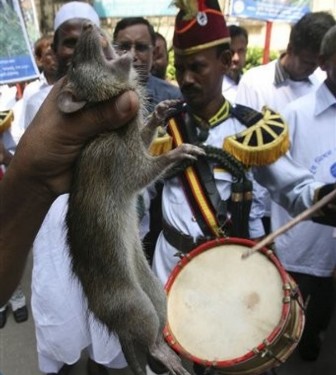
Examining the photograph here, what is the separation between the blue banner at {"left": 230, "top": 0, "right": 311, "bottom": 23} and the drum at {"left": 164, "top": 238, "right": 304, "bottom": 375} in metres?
6.81

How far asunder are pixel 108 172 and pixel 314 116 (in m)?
1.71

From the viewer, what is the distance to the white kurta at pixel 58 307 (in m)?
2.97

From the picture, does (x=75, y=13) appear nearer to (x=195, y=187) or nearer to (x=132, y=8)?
(x=195, y=187)

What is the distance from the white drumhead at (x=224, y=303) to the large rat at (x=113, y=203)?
234 mm

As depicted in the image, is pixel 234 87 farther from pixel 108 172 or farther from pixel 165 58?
pixel 108 172

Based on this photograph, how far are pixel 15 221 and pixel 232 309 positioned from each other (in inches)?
43.1

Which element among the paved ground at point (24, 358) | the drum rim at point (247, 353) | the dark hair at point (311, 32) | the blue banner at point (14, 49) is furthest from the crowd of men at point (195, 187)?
the blue banner at point (14, 49)

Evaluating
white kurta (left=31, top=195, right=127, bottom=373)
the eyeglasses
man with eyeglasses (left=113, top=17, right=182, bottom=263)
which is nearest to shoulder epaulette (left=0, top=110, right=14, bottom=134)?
white kurta (left=31, top=195, right=127, bottom=373)

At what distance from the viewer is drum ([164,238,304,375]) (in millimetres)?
2029

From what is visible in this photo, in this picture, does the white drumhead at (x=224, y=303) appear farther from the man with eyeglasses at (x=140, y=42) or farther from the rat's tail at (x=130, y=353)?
the man with eyeglasses at (x=140, y=42)

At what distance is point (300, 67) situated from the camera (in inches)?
160

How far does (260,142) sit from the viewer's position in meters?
2.39

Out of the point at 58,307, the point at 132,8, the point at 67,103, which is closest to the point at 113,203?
the point at 67,103

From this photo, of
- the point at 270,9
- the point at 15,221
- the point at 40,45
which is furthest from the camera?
the point at 270,9
